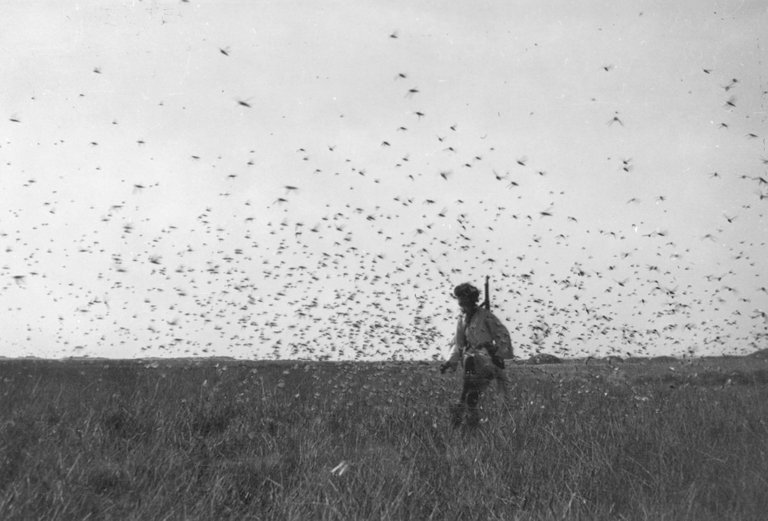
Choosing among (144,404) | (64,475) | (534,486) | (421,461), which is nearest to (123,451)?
(64,475)

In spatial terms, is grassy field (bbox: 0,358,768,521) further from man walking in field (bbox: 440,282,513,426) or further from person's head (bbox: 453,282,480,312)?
person's head (bbox: 453,282,480,312)

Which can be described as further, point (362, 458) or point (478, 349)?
point (478, 349)

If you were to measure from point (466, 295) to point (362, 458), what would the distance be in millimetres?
3551

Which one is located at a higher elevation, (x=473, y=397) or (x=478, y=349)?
(x=478, y=349)

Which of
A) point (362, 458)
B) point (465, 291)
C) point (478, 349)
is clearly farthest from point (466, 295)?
point (362, 458)

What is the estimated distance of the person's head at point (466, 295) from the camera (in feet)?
28.1

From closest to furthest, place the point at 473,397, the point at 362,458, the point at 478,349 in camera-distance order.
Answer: the point at 362,458
the point at 473,397
the point at 478,349

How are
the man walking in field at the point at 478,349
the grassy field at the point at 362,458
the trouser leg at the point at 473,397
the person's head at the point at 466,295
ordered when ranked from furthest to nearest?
1. the person's head at the point at 466,295
2. the man walking in field at the point at 478,349
3. the trouser leg at the point at 473,397
4. the grassy field at the point at 362,458

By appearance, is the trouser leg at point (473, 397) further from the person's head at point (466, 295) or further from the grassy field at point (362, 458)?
the person's head at point (466, 295)

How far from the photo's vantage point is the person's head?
8.58m

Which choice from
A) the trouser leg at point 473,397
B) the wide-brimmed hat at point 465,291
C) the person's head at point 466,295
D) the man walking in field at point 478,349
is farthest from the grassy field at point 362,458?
the wide-brimmed hat at point 465,291

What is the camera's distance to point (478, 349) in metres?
8.56

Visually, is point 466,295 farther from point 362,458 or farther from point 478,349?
point 362,458

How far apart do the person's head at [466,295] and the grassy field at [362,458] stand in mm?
1204
